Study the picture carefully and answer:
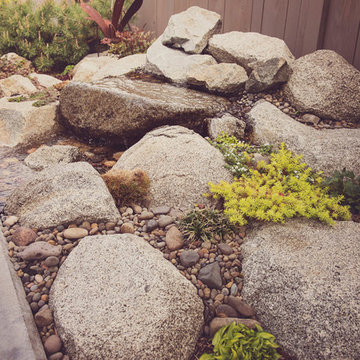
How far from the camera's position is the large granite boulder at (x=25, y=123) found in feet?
17.3

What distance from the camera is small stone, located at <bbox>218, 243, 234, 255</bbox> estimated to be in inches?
114

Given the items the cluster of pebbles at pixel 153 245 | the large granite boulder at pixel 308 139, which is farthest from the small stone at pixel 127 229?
the large granite boulder at pixel 308 139

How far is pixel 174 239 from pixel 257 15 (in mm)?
4892

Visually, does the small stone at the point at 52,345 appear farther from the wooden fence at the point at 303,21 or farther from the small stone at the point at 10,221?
the wooden fence at the point at 303,21

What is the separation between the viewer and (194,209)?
3.32 m

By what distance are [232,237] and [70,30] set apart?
6.97m

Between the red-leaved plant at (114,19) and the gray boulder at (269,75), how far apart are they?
3.67 metres

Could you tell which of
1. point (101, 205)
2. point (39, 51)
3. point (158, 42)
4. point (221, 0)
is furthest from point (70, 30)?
point (101, 205)

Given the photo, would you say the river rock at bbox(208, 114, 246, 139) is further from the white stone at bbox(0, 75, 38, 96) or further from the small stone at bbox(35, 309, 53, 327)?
the white stone at bbox(0, 75, 38, 96)

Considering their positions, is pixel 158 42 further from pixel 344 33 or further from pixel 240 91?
pixel 344 33

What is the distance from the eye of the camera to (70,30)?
801 centimetres

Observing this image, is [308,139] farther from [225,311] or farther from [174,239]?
[225,311]

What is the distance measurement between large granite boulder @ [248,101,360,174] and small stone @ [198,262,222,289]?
2.09 m

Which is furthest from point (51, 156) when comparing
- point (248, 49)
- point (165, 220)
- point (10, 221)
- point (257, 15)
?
point (257, 15)
